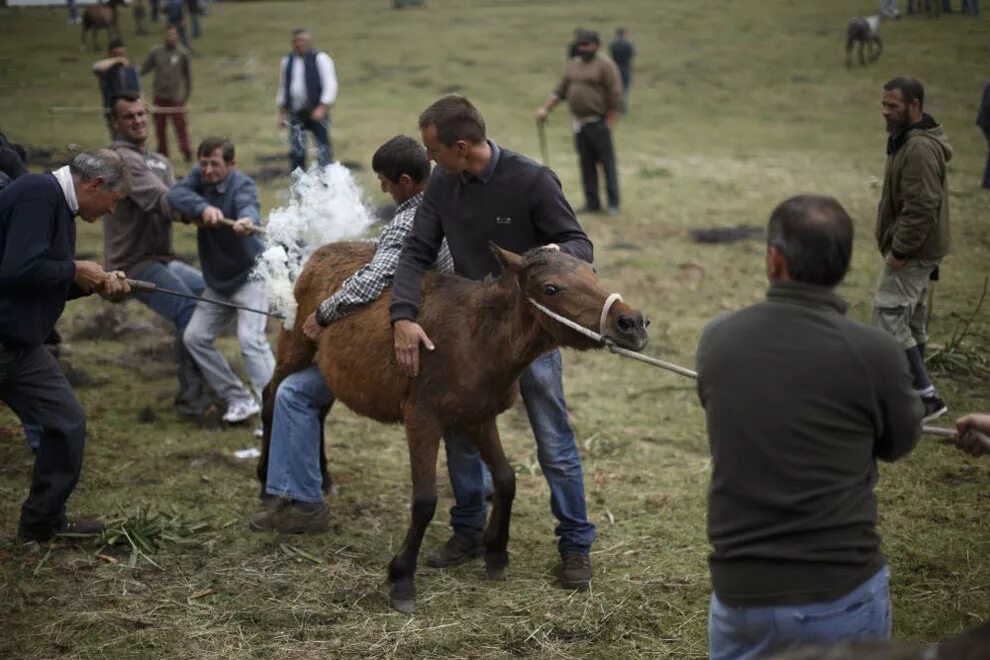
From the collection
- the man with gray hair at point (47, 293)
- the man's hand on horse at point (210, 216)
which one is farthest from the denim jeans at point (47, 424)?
the man's hand on horse at point (210, 216)

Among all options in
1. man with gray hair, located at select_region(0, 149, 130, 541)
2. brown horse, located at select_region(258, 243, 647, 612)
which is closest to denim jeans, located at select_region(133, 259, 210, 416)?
man with gray hair, located at select_region(0, 149, 130, 541)

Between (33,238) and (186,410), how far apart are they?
9.40 ft

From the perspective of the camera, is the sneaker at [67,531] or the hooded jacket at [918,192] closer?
the sneaker at [67,531]

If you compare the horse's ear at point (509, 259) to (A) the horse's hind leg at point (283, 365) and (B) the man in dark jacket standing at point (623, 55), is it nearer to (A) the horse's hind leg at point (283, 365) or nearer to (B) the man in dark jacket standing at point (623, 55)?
(A) the horse's hind leg at point (283, 365)

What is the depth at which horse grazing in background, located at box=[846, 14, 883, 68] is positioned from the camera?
16.7 metres

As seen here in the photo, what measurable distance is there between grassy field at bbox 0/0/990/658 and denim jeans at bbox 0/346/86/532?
0.24 metres

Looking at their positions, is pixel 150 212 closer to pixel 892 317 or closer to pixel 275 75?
pixel 892 317

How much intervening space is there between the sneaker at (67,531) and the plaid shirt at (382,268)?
6.06 feet

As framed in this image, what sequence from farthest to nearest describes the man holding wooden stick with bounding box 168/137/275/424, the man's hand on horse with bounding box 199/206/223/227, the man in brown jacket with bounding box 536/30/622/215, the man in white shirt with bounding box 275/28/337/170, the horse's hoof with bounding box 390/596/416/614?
the man in white shirt with bounding box 275/28/337/170
the man in brown jacket with bounding box 536/30/622/215
the man holding wooden stick with bounding box 168/137/275/424
the man's hand on horse with bounding box 199/206/223/227
the horse's hoof with bounding box 390/596/416/614

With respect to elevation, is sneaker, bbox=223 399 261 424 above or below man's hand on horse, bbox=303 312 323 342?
below

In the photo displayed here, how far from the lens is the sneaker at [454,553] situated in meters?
5.74

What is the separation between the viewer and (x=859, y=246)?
12000 millimetres

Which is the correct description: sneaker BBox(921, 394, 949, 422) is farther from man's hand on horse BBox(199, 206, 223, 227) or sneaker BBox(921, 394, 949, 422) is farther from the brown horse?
man's hand on horse BBox(199, 206, 223, 227)

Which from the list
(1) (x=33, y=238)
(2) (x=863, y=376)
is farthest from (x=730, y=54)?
(2) (x=863, y=376)
